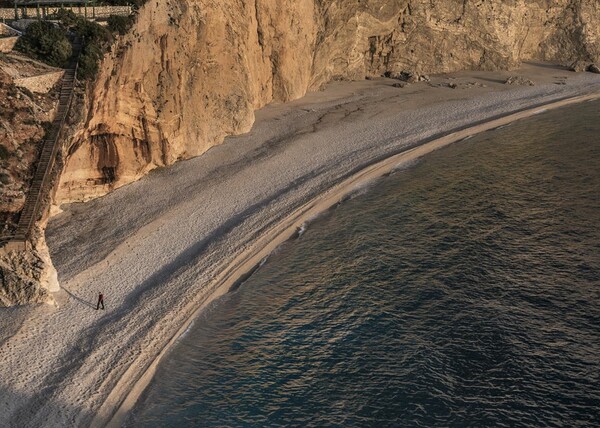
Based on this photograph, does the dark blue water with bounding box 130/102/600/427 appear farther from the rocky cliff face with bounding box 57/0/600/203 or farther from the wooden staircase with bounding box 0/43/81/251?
the rocky cliff face with bounding box 57/0/600/203

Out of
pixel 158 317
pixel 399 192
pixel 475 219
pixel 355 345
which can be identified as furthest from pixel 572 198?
pixel 158 317

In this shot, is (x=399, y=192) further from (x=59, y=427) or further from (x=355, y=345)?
(x=59, y=427)

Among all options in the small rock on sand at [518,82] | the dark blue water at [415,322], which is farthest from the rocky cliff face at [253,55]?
the dark blue water at [415,322]

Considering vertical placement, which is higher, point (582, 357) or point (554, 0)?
point (554, 0)

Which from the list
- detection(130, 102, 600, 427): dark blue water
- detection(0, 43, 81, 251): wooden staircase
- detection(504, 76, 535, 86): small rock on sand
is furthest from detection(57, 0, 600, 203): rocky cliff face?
detection(130, 102, 600, 427): dark blue water

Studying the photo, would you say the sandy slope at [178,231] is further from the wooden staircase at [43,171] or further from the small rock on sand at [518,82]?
the wooden staircase at [43,171]

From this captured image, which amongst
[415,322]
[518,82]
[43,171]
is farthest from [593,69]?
[43,171]
